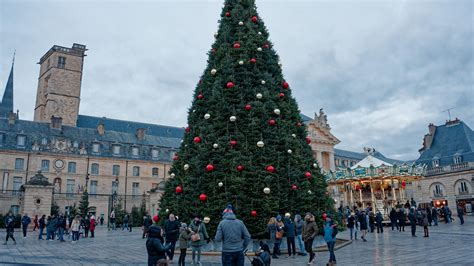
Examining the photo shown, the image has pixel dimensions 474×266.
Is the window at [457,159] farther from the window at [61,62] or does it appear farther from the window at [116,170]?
the window at [61,62]

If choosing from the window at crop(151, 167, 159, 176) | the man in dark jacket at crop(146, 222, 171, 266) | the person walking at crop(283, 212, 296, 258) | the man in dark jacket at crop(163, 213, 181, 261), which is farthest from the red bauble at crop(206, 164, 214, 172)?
the window at crop(151, 167, 159, 176)

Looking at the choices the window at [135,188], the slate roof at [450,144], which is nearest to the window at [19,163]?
the window at [135,188]

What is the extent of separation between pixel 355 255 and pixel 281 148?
4506 millimetres

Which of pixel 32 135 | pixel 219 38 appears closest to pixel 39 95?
pixel 32 135

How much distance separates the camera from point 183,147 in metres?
14.3

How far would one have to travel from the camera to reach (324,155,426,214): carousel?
2858 cm

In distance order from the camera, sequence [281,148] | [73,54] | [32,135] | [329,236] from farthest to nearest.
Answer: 1. [73,54]
2. [32,135]
3. [281,148]
4. [329,236]

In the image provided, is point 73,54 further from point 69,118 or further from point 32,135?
point 32,135

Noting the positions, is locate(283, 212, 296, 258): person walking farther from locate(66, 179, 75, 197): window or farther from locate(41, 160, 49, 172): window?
locate(41, 160, 49, 172): window

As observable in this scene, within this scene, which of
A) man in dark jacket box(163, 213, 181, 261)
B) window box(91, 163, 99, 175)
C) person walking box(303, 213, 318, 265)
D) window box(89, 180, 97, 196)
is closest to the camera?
person walking box(303, 213, 318, 265)

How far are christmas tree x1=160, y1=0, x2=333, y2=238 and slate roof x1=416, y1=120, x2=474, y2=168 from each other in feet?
137

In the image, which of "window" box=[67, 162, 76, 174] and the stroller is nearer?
the stroller

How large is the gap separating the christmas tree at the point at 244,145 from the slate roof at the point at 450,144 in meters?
41.9

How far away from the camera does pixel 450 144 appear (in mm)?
49781
